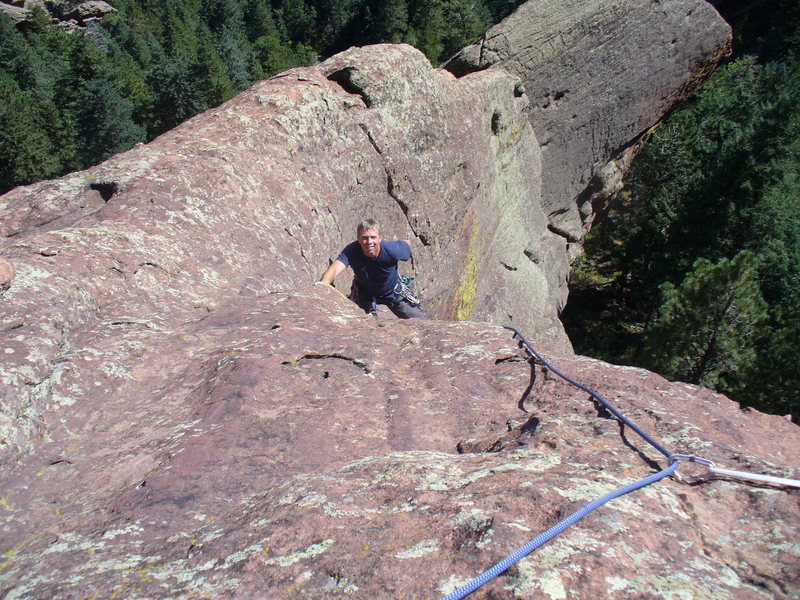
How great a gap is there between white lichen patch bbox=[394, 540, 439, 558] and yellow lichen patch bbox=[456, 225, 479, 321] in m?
7.43

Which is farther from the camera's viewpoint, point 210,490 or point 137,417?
point 137,417

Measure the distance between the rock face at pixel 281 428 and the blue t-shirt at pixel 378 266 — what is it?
35 cm

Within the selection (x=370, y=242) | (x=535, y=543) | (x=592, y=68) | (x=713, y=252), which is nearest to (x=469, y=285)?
(x=370, y=242)

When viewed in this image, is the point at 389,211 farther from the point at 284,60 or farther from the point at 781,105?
the point at 284,60

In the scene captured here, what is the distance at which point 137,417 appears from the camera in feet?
10.3

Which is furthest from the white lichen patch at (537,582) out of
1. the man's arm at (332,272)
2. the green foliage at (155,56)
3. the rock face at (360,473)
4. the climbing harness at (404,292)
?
the green foliage at (155,56)

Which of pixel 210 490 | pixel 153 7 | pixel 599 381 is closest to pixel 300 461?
pixel 210 490

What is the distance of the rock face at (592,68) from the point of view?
11.1 meters

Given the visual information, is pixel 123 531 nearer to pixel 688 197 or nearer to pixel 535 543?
pixel 535 543

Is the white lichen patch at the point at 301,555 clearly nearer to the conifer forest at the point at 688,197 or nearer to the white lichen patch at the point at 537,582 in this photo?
the white lichen patch at the point at 537,582

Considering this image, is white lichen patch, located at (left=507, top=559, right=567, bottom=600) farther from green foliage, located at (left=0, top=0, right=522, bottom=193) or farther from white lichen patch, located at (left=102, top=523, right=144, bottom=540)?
green foliage, located at (left=0, top=0, right=522, bottom=193)

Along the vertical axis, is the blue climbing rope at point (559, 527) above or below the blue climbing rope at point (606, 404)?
above

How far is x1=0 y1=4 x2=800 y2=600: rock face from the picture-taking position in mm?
2006

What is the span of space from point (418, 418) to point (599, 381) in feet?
3.58
